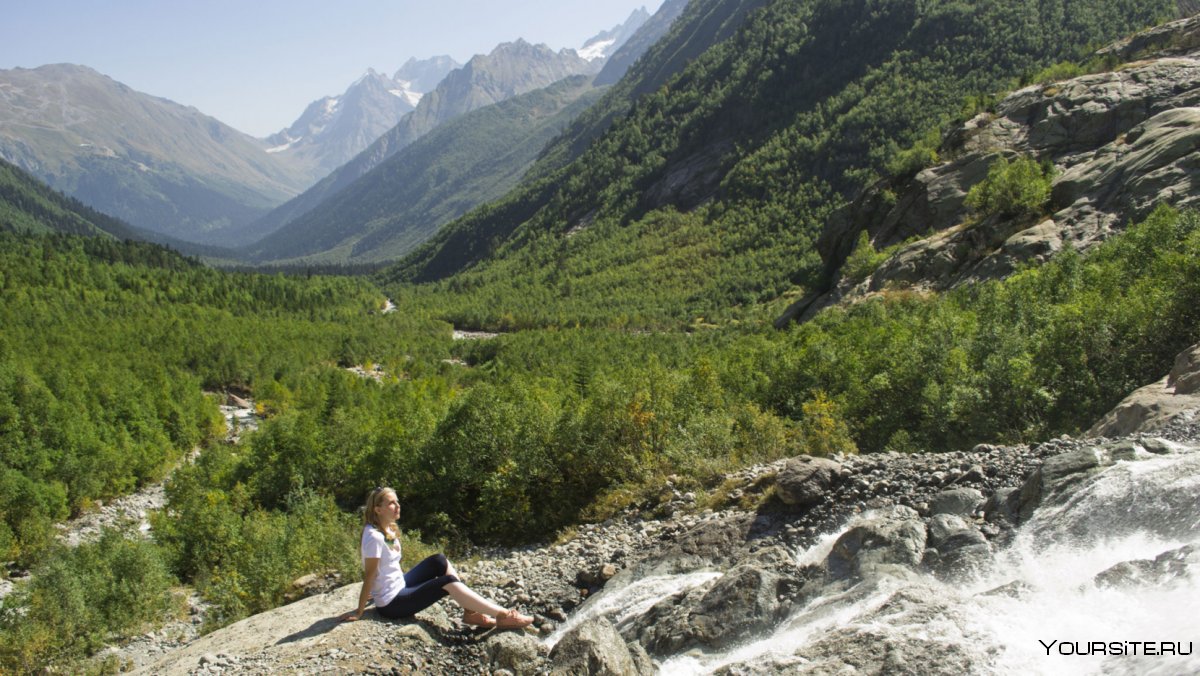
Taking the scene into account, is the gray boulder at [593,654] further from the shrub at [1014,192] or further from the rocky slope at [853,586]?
the shrub at [1014,192]

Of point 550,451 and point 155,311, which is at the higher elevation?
point 155,311

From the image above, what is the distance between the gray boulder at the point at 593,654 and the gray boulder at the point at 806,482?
6566 mm

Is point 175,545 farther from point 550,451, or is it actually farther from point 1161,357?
point 1161,357

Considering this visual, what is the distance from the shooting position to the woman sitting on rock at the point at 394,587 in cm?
1291

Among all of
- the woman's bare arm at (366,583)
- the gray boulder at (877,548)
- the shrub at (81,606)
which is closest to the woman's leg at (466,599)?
the woman's bare arm at (366,583)

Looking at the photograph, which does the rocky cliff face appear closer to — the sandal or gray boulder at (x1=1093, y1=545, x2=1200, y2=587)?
gray boulder at (x1=1093, y1=545, x2=1200, y2=587)

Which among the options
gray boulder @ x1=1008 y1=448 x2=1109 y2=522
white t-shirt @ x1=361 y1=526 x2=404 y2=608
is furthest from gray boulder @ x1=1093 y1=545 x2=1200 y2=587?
white t-shirt @ x1=361 y1=526 x2=404 y2=608

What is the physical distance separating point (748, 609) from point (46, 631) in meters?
35.2

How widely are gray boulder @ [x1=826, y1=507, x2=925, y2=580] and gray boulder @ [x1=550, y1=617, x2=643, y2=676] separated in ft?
16.0

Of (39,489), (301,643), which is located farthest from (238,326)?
(301,643)

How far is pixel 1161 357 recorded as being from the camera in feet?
73.4

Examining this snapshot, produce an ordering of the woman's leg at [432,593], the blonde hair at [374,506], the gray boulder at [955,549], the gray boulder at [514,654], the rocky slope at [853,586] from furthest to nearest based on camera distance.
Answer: the blonde hair at [374,506] → the woman's leg at [432,593] → the gray boulder at [955,549] → the gray boulder at [514,654] → the rocky slope at [853,586]

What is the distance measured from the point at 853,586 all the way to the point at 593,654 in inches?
213

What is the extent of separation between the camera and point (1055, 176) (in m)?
60.2
